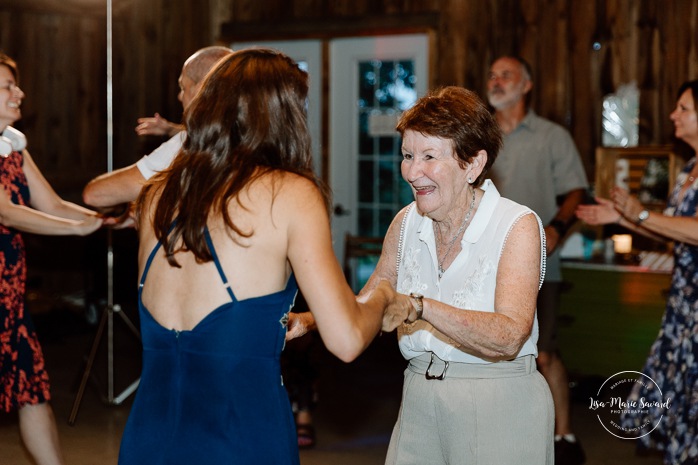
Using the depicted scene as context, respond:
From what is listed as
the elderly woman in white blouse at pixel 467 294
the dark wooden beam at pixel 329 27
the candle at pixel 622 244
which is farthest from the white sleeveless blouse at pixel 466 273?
the dark wooden beam at pixel 329 27

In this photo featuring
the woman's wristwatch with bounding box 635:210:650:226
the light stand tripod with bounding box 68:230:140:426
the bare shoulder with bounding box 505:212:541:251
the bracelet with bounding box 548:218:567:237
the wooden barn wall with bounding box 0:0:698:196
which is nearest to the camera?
the bare shoulder with bounding box 505:212:541:251

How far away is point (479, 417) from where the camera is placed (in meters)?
2.15

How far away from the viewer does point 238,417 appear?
5.96 ft

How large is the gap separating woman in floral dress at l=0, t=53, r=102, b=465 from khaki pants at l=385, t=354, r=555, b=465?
1670mm

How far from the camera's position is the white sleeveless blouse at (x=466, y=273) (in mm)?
2154

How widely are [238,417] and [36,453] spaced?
1.97m

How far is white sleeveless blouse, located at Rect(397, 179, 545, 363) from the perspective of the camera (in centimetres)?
215

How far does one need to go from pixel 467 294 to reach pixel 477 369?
0.18 meters

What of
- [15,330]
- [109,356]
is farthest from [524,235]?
[109,356]

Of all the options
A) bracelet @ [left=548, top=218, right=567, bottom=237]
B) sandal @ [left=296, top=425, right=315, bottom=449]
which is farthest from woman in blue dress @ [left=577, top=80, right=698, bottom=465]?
sandal @ [left=296, top=425, right=315, bottom=449]

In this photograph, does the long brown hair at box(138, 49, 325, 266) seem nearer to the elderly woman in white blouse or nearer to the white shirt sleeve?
the elderly woman in white blouse

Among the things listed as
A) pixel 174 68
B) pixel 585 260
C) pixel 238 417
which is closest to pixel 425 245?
pixel 238 417

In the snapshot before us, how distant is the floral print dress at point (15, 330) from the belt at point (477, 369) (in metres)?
1.89

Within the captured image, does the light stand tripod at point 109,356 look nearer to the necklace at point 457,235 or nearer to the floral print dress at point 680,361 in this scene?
the floral print dress at point 680,361
